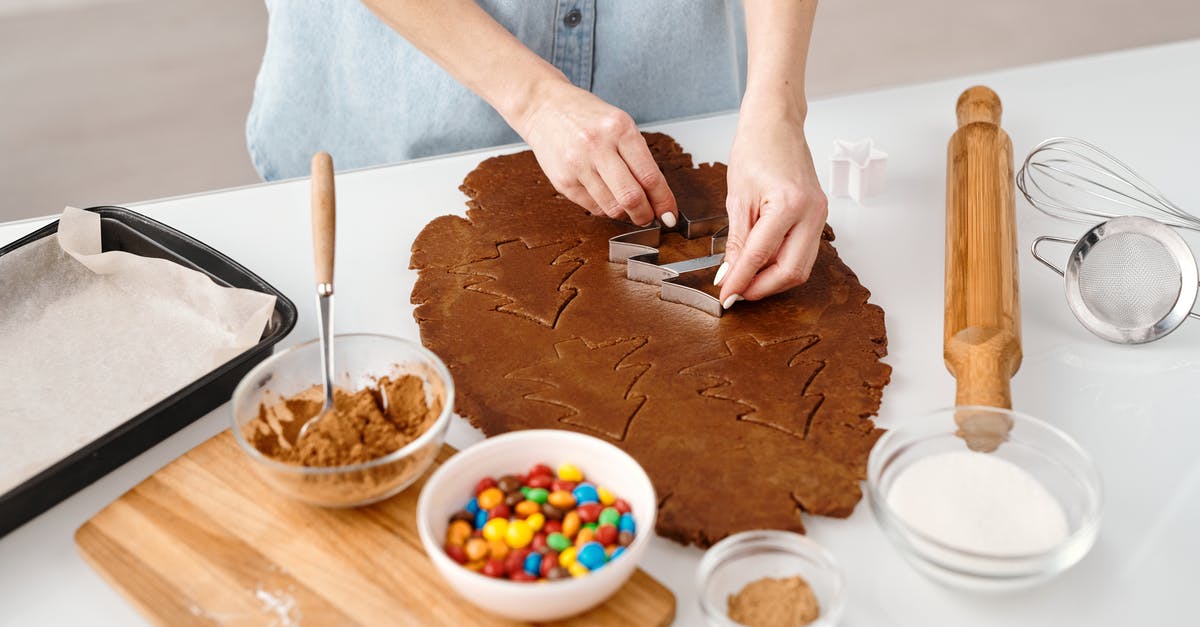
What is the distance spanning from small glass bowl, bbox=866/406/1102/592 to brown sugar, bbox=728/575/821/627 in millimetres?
103

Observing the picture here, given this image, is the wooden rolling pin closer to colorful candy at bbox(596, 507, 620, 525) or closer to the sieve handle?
the sieve handle

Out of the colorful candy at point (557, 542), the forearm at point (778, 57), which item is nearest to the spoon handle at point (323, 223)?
the colorful candy at point (557, 542)

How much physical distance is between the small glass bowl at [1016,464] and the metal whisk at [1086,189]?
0.54 m

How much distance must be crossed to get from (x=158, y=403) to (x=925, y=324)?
88 centimetres

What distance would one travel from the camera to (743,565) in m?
0.88

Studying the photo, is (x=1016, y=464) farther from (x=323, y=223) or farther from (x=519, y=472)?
(x=323, y=223)

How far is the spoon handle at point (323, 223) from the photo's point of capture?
102cm

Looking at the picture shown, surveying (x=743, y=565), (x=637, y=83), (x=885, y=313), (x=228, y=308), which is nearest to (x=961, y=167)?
(x=885, y=313)

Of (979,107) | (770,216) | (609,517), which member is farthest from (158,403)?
(979,107)

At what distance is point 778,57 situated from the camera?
1386mm

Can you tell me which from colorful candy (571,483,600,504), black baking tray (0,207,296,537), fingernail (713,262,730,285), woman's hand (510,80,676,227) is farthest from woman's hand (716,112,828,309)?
black baking tray (0,207,296,537)

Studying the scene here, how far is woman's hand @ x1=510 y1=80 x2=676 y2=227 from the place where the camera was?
1.31m

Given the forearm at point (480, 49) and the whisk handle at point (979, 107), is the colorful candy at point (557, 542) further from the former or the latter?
the whisk handle at point (979, 107)

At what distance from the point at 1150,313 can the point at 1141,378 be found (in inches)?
3.5
